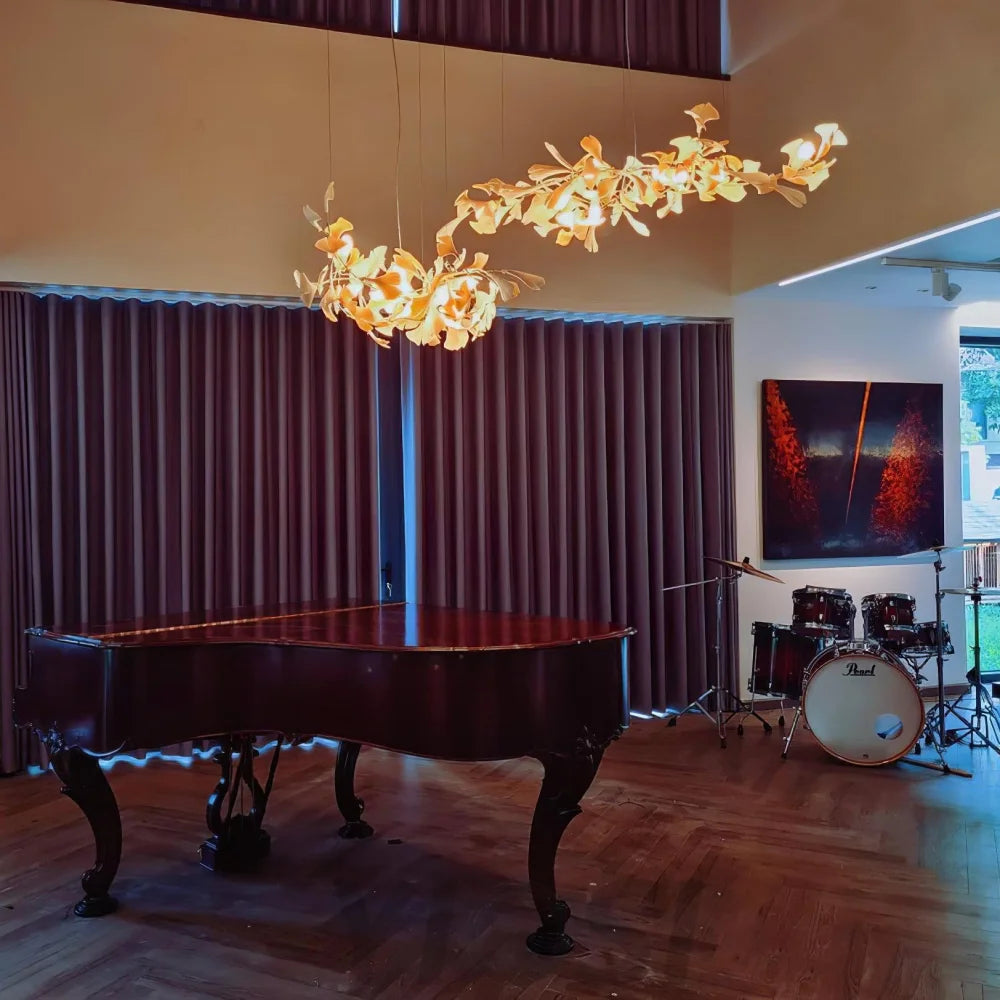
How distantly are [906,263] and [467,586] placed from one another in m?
2.73

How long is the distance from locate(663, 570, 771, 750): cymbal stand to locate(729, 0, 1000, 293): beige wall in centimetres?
168

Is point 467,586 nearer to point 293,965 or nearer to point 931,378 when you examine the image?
point 293,965

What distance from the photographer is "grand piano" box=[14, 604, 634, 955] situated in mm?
2424

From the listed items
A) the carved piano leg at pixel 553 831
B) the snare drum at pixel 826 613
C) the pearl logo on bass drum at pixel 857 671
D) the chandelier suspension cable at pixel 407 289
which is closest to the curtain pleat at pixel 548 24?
the chandelier suspension cable at pixel 407 289

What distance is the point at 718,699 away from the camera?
4805 millimetres

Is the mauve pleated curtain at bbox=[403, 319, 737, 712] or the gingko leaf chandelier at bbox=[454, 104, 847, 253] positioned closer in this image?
the gingko leaf chandelier at bbox=[454, 104, 847, 253]

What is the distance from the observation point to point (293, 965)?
252 centimetres

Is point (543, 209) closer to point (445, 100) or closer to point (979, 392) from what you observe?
point (445, 100)

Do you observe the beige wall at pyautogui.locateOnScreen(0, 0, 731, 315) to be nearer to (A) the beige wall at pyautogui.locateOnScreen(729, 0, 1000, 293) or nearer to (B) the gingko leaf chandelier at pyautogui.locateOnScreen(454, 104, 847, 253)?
(A) the beige wall at pyautogui.locateOnScreen(729, 0, 1000, 293)

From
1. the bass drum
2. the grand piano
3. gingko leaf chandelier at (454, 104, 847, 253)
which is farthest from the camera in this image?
the bass drum

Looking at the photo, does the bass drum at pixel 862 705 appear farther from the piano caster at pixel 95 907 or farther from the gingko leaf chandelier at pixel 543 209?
the piano caster at pixel 95 907

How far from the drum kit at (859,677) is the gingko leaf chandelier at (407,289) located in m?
2.09

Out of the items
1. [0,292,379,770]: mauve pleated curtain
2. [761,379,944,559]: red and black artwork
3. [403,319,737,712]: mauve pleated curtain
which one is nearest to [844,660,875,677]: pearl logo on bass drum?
[403,319,737,712]: mauve pleated curtain

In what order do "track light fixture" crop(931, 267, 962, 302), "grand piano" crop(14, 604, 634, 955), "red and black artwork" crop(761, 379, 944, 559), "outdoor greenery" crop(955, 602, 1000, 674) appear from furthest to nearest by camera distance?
"outdoor greenery" crop(955, 602, 1000, 674) → "red and black artwork" crop(761, 379, 944, 559) → "track light fixture" crop(931, 267, 962, 302) → "grand piano" crop(14, 604, 634, 955)
